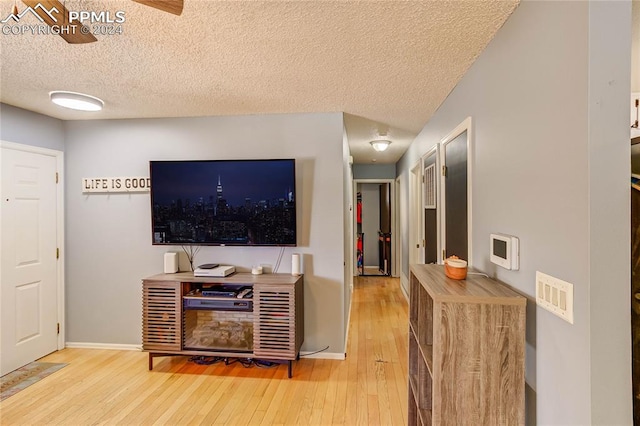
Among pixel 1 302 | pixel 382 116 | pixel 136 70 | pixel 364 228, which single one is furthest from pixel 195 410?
pixel 364 228

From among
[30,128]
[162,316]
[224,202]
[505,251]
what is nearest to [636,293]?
[505,251]

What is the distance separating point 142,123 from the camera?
10.8 feet

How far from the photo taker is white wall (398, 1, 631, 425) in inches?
38.8

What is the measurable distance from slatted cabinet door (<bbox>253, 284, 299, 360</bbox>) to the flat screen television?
1.56 feet

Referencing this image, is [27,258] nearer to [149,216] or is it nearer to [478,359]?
[149,216]

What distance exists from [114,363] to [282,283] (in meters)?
1.87

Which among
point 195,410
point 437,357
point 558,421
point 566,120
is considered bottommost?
point 195,410

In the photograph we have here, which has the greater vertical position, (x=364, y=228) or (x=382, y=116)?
(x=382, y=116)

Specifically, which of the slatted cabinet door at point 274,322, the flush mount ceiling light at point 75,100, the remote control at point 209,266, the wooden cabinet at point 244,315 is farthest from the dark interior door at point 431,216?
the flush mount ceiling light at point 75,100

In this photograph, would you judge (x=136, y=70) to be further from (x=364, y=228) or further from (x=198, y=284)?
(x=364, y=228)

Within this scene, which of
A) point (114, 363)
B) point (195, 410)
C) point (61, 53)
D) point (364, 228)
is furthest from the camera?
point (364, 228)

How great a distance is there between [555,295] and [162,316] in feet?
9.61

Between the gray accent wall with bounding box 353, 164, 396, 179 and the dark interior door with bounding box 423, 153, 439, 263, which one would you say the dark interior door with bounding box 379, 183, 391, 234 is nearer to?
the gray accent wall with bounding box 353, 164, 396, 179

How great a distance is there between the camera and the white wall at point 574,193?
99 cm
